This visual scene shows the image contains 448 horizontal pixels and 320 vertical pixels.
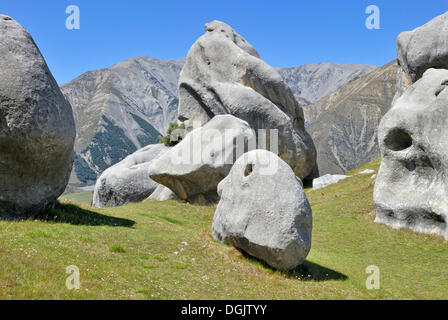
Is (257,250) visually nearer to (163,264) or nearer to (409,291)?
(163,264)

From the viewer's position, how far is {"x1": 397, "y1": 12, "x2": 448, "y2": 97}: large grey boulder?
92.2 ft

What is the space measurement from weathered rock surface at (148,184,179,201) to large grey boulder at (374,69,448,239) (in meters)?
13.1

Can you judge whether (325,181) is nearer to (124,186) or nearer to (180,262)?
(124,186)

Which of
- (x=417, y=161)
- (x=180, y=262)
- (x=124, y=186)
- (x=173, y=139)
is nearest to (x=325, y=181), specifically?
(x=173, y=139)

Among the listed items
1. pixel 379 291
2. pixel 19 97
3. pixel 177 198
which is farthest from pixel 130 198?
pixel 379 291

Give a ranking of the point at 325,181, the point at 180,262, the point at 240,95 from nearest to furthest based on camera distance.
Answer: the point at 180,262, the point at 325,181, the point at 240,95

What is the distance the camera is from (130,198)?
31875mm

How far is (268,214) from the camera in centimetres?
1420

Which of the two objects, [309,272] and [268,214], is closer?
[268,214]

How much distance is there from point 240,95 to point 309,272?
85.5 feet

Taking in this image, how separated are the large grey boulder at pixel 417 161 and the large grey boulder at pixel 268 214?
9.42m

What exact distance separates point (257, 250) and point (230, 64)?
29.2 meters

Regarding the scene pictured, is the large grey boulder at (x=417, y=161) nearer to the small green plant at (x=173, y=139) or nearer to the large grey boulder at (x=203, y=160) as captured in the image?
the large grey boulder at (x=203, y=160)

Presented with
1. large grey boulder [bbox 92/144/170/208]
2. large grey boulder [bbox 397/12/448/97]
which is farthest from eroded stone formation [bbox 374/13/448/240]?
large grey boulder [bbox 92/144/170/208]
